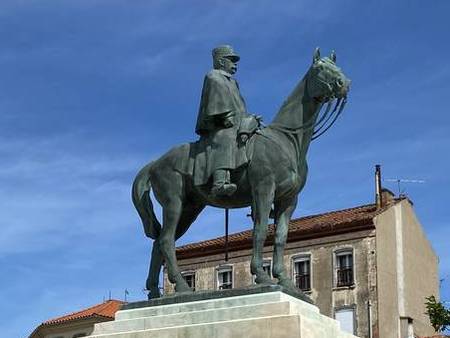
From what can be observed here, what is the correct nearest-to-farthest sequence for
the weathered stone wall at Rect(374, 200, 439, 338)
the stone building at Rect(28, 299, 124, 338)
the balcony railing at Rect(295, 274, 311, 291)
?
1. the weathered stone wall at Rect(374, 200, 439, 338)
2. the balcony railing at Rect(295, 274, 311, 291)
3. the stone building at Rect(28, 299, 124, 338)

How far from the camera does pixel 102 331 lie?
37.4 feet

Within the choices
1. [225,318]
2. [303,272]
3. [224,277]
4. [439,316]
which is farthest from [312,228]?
[225,318]

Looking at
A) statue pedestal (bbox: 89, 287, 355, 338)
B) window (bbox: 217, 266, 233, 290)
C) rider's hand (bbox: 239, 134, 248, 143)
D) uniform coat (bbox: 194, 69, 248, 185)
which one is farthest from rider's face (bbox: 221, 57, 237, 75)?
window (bbox: 217, 266, 233, 290)

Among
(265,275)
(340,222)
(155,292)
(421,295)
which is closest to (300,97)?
(265,275)

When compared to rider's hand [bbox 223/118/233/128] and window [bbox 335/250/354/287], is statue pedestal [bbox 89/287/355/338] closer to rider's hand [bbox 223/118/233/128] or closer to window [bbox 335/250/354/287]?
rider's hand [bbox 223/118/233/128]

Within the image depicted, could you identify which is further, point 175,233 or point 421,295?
point 421,295

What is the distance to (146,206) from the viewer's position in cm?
1225

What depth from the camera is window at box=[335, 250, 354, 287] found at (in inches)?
1831

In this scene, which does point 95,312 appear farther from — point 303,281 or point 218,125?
point 218,125

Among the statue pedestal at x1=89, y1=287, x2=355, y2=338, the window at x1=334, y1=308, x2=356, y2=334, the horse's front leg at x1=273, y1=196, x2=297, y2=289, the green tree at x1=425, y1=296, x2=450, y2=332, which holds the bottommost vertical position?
the statue pedestal at x1=89, y1=287, x2=355, y2=338

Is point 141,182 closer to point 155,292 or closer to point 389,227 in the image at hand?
point 155,292

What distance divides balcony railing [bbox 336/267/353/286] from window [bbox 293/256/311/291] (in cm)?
157

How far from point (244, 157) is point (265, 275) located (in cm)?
141

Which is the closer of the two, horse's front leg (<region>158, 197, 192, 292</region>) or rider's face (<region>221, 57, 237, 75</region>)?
horse's front leg (<region>158, 197, 192, 292</region>)
